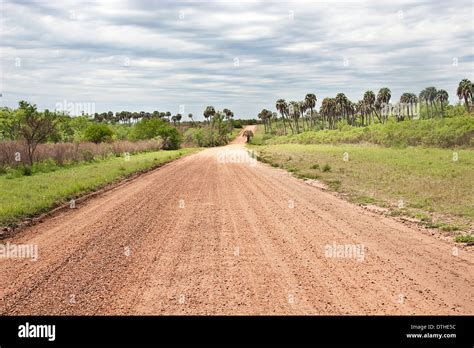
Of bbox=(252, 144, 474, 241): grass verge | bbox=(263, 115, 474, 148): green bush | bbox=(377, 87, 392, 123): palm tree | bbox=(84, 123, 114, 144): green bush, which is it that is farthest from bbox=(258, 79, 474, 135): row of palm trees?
bbox=(252, 144, 474, 241): grass verge

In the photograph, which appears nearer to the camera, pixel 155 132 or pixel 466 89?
pixel 155 132

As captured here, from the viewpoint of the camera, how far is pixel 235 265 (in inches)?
302

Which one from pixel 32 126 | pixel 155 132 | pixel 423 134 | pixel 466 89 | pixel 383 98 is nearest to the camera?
pixel 32 126

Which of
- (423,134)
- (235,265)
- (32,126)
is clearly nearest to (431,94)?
(423,134)

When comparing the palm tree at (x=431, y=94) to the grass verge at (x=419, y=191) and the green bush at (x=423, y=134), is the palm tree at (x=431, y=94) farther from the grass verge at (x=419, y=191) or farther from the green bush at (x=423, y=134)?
the grass verge at (x=419, y=191)

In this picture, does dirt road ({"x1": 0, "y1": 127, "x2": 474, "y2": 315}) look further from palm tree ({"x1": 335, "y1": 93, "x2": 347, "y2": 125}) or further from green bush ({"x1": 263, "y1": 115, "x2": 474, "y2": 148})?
palm tree ({"x1": 335, "y1": 93, "x2": 347, "y2": 125})

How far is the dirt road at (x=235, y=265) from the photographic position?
590 centimetres

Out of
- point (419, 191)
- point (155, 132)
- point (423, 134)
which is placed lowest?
point (419, 191)

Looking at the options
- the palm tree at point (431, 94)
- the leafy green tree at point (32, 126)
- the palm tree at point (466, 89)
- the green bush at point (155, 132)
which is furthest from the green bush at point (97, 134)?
the palm tree at point (431, 94)

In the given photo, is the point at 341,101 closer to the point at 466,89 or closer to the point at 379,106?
the point at 379,106

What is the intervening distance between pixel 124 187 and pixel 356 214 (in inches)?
442
